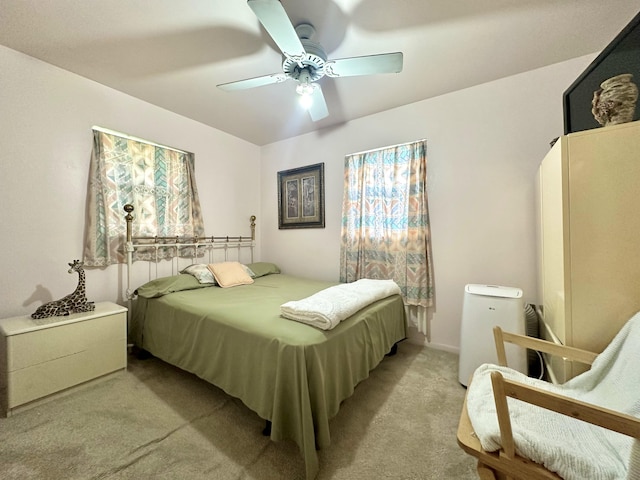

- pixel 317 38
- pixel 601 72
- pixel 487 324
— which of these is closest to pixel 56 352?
pixel 317 38

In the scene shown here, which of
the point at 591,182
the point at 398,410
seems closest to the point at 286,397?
the point at 398,410

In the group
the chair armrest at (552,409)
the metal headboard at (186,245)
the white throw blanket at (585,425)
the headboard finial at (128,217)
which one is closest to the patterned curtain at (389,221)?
the white throw blanket at (585,425)

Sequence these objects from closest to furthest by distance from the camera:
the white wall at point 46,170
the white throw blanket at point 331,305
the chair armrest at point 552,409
→ the chair armrest at point 552,409 → the white throw blanket at point 331,305 → the white wall at point 46,170

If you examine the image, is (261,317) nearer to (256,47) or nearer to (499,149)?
(256,47)

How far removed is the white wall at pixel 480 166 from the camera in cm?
210

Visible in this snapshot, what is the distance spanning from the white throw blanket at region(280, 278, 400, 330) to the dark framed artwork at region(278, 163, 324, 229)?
4.80ft

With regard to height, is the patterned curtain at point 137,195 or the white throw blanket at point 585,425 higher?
the patterned curtain at point 137,195

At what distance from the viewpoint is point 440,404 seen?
1723 mm

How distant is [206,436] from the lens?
144 cm

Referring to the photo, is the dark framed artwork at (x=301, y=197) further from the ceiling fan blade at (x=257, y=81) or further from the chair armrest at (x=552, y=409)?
the chair armrest at (x=552, y=409)

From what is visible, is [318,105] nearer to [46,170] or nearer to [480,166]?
[480,166]

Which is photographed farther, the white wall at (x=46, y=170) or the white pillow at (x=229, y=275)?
the white pillow at (x=229, y=275)

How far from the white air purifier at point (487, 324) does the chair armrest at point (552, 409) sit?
1121 millimetres

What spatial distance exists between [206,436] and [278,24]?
7.67 feet
